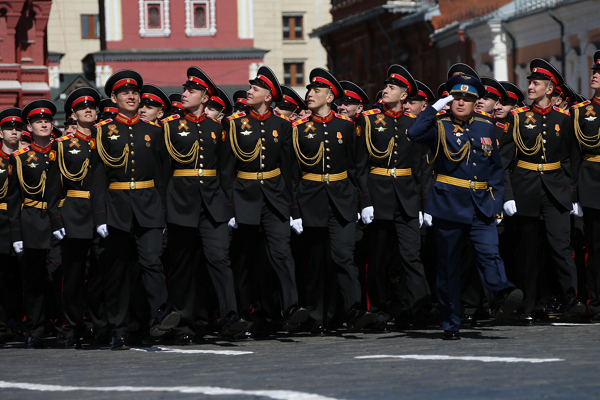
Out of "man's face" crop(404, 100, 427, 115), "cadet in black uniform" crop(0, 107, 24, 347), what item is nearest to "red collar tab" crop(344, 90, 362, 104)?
"man's face" crop(404, 100, 427, 115)

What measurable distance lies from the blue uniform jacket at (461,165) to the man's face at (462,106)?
8cm

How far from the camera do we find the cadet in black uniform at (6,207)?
12195 mm

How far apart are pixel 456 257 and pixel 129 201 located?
2.69m

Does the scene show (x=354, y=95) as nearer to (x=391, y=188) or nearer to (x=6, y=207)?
(x=391, y=188)

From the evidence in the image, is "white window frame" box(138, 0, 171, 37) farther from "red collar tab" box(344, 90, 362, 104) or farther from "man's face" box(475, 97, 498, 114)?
"man's face" box(475, 97, 498, 114)

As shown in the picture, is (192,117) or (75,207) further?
(75,207)

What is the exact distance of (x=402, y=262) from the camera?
11719 millimetres

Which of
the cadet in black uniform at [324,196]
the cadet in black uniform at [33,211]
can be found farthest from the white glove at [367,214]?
the cadet in black uniform at [33,211]

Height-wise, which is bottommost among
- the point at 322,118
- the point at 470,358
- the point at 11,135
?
the point at 470,358

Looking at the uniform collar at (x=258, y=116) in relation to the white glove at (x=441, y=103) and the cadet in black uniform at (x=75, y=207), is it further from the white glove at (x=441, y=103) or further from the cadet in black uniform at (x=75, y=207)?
the white glove at (x=441, y=103)

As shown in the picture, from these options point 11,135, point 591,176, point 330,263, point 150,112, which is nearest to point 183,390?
point 330,263

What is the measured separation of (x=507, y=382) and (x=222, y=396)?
157 cm

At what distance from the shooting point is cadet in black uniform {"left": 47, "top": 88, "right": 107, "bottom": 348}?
1116 centimetres

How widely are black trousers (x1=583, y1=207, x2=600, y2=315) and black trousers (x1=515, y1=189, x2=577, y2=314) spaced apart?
0.55 feet
